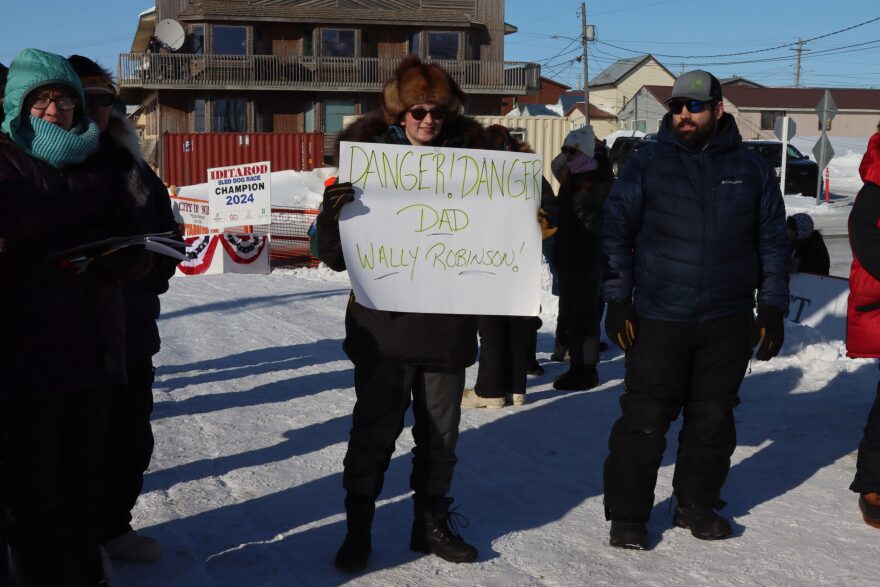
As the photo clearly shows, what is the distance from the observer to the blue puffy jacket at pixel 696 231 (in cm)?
420

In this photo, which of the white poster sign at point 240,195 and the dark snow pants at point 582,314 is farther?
the white poster sign at point 240,195

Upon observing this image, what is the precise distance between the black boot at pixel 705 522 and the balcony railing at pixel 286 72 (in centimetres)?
3561

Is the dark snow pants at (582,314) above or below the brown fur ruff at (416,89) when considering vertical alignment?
below

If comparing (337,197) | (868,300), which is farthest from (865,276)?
(337,197)

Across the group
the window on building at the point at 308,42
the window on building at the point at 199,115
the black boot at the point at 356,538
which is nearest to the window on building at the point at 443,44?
the window on building at the point at 308,42

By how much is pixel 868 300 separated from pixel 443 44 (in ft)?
126

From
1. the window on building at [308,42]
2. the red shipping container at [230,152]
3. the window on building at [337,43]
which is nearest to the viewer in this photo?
the red shipping container at [230,152]

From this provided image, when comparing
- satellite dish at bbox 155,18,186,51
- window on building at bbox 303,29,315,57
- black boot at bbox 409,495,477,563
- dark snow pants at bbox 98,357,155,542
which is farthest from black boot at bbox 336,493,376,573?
window on building at bbox 303,29,315,57

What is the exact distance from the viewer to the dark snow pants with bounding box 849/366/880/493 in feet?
15.2

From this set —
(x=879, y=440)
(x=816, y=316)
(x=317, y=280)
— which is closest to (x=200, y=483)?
(x=879, y=440)

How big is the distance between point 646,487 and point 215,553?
71.0 inches

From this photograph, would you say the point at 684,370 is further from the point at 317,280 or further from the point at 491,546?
the point at 317,280

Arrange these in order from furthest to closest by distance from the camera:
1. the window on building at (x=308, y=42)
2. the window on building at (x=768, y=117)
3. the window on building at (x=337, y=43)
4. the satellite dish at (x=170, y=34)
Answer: the window on building at (x=768, y=117), the window on building at (x=308, y=42), the window on building at (x=337, y=43), the satellite dish at (x=170, y=34)

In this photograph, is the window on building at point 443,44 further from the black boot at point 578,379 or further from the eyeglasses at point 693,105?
the eyeglasses at point 693,105
